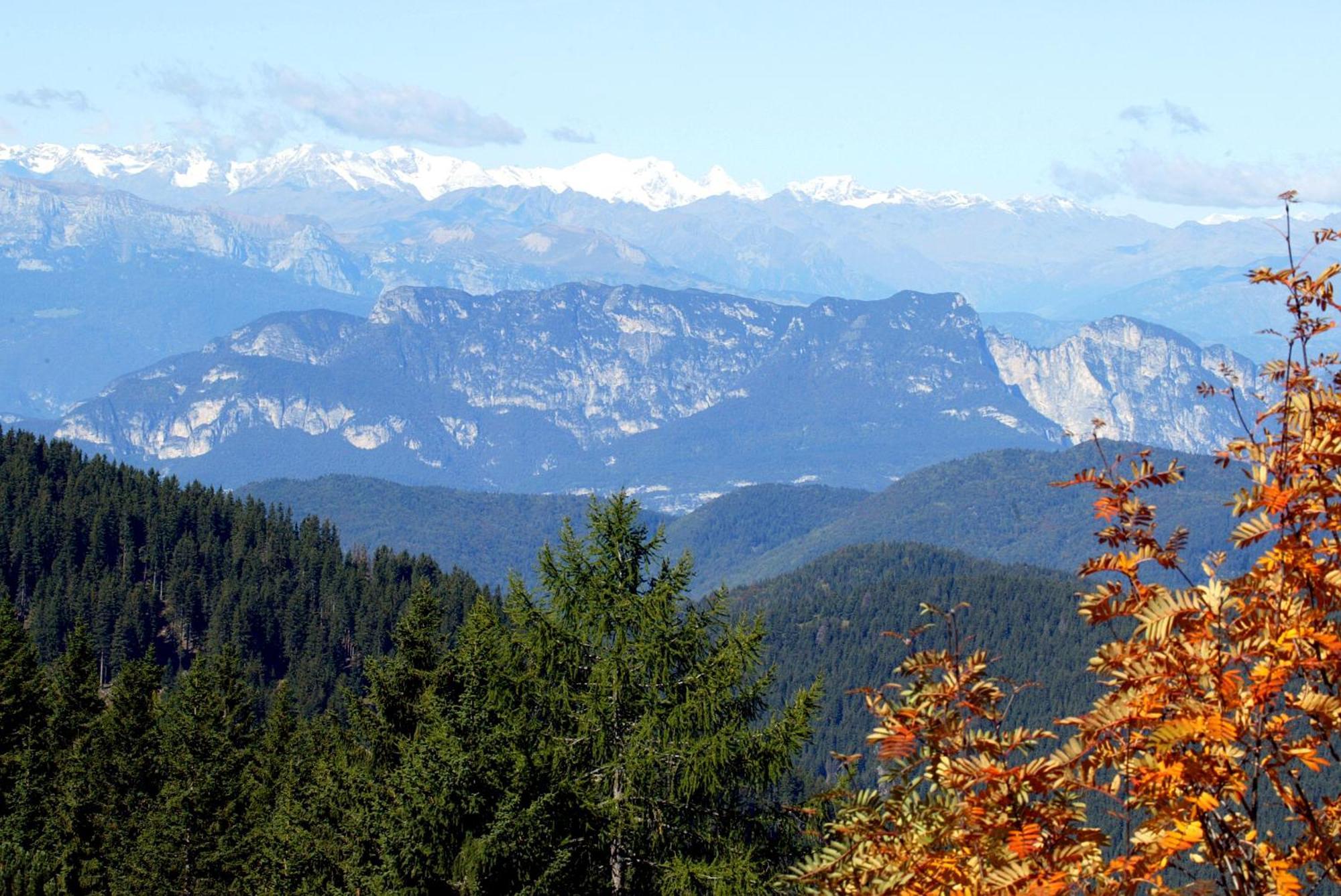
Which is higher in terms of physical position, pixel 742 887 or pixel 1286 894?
pixel 1286 894

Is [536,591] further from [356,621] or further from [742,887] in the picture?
[356,621]

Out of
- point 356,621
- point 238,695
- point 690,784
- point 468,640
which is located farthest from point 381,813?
point 356,621

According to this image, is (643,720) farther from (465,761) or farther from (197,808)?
(197,808)

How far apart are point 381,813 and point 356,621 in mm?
155616

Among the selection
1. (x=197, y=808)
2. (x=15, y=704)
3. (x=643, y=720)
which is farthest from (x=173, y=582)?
(x=643, y=720)

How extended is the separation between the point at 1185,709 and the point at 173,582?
176m

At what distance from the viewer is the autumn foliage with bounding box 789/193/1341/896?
8367mm

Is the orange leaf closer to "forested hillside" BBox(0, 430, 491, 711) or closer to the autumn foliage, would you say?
the autumn foliage

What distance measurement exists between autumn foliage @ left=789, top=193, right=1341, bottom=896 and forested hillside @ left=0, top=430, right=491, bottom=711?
142461 millimetres

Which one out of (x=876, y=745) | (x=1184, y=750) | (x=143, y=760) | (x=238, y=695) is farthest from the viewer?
(x=238, y=695)

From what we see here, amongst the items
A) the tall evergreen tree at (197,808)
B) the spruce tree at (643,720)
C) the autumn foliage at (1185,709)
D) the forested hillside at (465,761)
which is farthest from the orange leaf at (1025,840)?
the tall evergreen tree at (197,808)

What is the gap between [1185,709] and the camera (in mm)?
8242

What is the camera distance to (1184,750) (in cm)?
864

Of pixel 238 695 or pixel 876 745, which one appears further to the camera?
pixel 238 695
